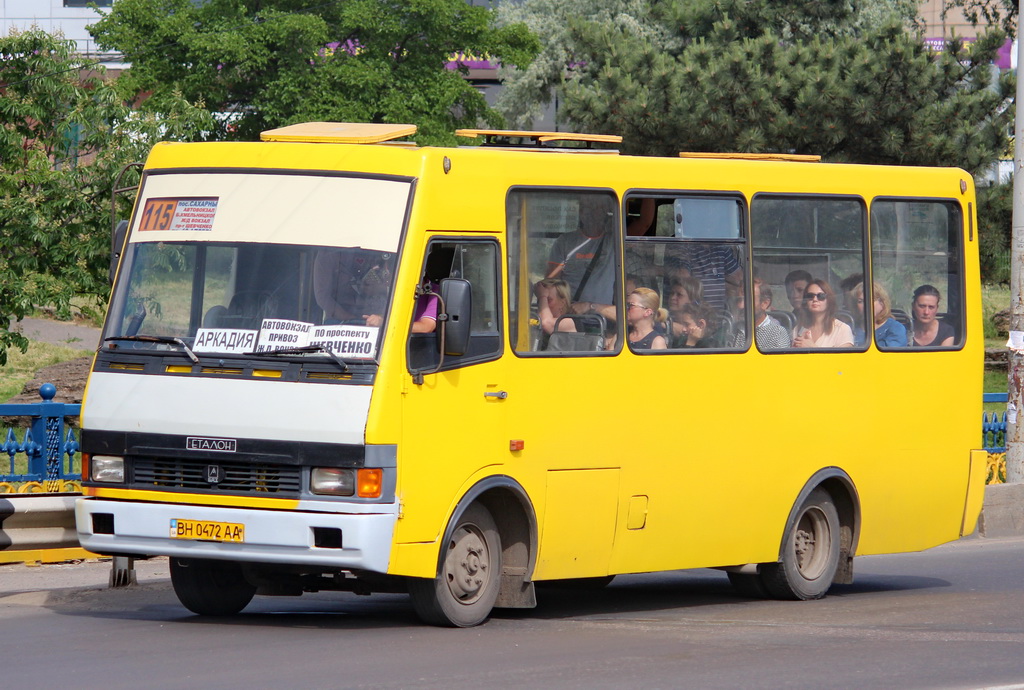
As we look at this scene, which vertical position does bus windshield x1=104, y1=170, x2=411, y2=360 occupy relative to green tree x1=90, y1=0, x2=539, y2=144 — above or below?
below

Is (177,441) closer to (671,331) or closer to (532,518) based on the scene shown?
(532,518)

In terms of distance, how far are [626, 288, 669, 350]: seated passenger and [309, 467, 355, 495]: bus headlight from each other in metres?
2.39

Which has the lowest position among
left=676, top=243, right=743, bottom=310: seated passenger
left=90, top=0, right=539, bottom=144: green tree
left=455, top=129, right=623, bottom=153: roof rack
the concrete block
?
the concrete block

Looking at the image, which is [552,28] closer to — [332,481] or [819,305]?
[819,305]

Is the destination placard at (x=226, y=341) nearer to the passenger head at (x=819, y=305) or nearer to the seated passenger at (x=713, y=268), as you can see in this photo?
the seated passenger at (x=713, y=268)

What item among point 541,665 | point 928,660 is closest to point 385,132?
point 541,665

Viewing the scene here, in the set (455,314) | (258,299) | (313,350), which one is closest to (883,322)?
(455,314)

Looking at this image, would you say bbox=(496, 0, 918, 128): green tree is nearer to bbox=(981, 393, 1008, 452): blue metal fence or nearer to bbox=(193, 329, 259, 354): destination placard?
bbox=(981, 393, 1008, 452): blue metal fence

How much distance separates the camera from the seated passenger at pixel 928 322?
485 inches

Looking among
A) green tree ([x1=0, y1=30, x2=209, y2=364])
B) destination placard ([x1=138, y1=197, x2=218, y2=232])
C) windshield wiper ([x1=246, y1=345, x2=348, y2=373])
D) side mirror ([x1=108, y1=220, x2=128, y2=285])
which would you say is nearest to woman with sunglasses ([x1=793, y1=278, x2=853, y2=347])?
windshield wiper ([x1=246, y1=345, x2=348, y2=373])

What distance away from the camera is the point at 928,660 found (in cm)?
870

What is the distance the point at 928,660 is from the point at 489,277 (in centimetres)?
317

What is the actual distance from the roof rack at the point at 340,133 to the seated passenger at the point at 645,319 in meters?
1.74

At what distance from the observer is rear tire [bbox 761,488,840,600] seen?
11.6 m
